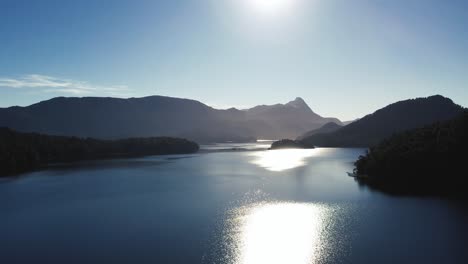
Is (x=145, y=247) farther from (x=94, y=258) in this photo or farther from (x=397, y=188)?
(x=397, y=188)

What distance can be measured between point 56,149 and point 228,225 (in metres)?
123

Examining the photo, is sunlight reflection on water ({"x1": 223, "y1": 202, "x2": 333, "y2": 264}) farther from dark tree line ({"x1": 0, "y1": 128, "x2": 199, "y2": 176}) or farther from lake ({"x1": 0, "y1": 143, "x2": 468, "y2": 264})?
dark tree line ({"x1": 0, "y1": 128, "x2": 199, "y2": 176})

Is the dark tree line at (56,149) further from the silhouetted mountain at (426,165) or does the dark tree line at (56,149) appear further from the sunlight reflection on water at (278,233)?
the silhouetted mountain at (426,165)

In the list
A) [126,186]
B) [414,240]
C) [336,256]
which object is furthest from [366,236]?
[126,186]

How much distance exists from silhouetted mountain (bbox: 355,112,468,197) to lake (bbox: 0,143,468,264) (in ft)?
22.8

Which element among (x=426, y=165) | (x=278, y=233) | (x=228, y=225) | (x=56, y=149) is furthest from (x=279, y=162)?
(x=278, y=233)

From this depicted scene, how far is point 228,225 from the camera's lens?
140ft

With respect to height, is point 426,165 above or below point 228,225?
above

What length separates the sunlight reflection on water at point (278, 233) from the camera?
3252 centimetres

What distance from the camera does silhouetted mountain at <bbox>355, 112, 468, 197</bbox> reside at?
65.2 meters

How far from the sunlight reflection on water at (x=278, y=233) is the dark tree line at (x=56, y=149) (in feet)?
268

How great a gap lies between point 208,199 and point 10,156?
7567 centimetres

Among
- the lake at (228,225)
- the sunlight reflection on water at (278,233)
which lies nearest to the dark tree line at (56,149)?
the lake at (228,225)

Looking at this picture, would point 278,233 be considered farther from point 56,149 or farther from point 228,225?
point 56,149
